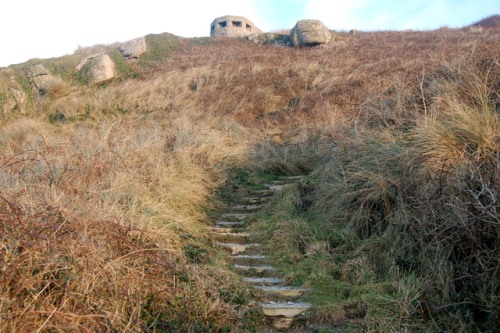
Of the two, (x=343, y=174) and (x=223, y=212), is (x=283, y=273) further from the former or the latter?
(x=223, y=212)

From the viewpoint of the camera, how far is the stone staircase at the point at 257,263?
573 cm

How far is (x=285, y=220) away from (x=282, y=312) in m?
2.81

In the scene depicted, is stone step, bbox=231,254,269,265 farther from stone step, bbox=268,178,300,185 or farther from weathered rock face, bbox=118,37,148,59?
weathered rock face, bbox=118,37,148,59

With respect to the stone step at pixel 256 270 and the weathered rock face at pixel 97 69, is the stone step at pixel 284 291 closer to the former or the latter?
the stone step at pixel 256 270

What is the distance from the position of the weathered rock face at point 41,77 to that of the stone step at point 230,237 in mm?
15012

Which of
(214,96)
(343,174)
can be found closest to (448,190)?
(343,174)

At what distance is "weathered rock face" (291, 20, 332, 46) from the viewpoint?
2578 cm

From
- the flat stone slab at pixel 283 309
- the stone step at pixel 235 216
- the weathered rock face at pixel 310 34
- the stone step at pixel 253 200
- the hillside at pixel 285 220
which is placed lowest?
the flat stone slab at pixel 283 309

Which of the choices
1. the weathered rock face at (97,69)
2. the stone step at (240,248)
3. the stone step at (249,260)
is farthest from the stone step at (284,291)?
the weathered rock face at (97,69)

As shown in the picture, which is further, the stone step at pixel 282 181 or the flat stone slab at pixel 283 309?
the stone step at pixel 282 181

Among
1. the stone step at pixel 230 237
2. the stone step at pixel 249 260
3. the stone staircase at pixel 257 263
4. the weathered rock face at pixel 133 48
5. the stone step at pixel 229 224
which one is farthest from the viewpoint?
the weathered rock face at pixel 133 48

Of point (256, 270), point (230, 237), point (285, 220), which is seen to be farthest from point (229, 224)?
point (256, 270)

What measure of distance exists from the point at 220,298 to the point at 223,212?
13.3 ft

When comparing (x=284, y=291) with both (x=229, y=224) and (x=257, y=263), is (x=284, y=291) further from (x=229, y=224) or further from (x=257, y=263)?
(x=229, y=224)
